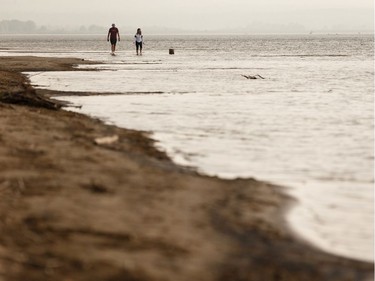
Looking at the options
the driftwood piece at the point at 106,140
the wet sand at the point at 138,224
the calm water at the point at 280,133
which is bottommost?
the calm water at the point at 280,133

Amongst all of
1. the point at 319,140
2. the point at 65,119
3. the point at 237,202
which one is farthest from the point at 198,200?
the point at 65,119

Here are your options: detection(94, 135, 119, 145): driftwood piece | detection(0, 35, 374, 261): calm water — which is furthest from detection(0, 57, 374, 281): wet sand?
detection(94, 135, 119, 145): driftwood piece

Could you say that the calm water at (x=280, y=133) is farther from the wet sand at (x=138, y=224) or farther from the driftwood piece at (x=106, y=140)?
the driftwood piece at (x=106, y=140)

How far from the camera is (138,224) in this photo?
18.1 ft

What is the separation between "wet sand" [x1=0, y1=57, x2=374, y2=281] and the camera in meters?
4.61

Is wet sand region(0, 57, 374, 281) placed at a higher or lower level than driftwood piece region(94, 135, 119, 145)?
higher

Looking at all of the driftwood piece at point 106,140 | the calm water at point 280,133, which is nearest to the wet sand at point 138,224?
the calm water at point 280,133

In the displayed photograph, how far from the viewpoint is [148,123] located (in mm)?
11945

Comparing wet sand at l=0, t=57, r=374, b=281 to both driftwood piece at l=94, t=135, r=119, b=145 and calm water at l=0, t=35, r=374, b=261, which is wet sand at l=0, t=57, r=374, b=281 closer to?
calm water at l=0, t=35, r=374, b=261

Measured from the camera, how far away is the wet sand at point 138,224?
15.1 feet

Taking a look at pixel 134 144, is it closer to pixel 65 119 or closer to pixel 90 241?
pixel 65 119

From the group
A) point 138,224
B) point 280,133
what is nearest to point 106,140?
point 280,133

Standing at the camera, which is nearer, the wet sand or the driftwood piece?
the wet sand

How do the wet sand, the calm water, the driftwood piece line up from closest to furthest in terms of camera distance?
the wet sand, the calm water, the driftwood piece
